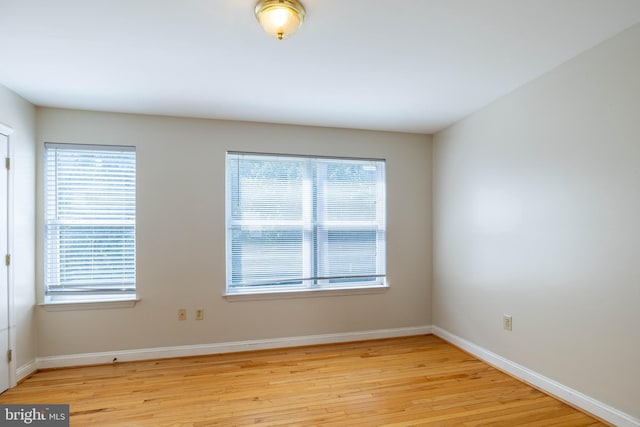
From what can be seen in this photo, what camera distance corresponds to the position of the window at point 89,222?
3.16m

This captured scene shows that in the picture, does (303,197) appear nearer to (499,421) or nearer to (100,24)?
(100,24)

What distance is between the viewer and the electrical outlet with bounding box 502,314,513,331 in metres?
2.95

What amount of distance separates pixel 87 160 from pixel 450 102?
355 cm

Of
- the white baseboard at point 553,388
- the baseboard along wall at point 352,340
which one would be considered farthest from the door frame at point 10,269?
the white baseboard at point 553,388

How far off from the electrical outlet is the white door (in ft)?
13.8

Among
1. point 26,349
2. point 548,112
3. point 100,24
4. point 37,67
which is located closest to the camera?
point 100,24

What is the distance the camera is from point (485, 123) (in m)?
3.24

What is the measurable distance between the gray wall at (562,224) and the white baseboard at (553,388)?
0.06 metres

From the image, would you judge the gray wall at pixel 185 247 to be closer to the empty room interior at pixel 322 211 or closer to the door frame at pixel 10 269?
the empty room interior at pixel 322 211

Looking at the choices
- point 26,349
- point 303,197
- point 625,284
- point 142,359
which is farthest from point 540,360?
point 26,349

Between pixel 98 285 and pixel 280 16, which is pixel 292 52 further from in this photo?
pixel 98 285

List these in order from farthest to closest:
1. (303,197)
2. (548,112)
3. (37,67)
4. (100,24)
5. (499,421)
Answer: (303,197) < (548,112) < (37,67) < (499,421) < (100,24)

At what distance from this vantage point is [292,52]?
2.21 m

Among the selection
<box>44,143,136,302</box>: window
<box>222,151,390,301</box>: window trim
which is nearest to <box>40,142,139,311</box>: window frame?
<box>44,143,136,302</box>: window
